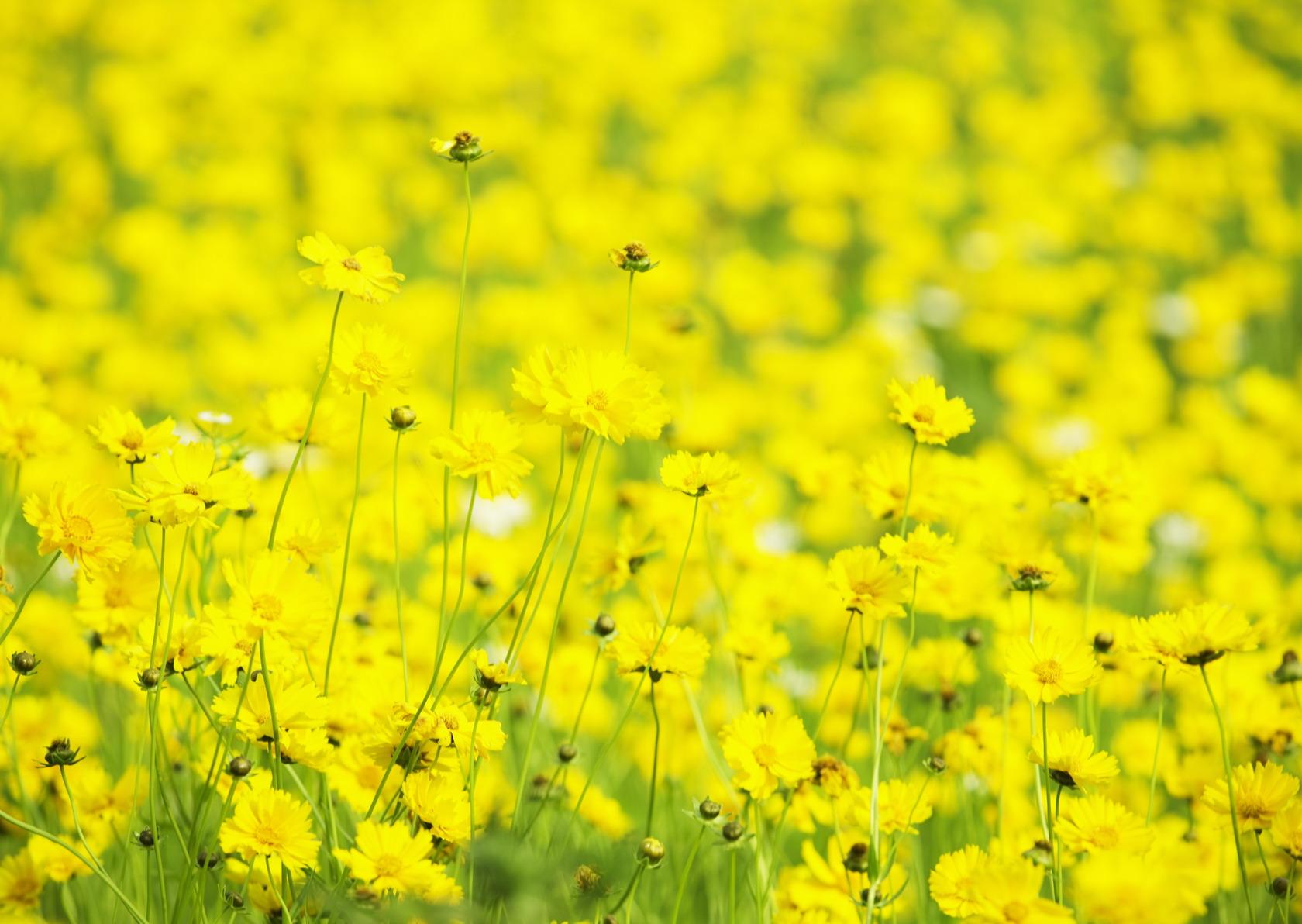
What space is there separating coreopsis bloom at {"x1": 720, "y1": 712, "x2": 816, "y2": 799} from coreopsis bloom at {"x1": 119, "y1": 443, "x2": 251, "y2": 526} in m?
0.49

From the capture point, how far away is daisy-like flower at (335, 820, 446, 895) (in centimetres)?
99

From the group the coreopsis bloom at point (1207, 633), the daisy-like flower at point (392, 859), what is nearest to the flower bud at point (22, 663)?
the daisy-like flower at point (392, 859)

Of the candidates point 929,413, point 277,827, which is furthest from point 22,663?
point 929,413

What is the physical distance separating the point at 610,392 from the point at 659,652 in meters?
0.27

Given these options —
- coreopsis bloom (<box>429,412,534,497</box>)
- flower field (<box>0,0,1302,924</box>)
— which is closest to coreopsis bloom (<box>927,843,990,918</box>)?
flower field (<box>0,0,1302,924</box>)

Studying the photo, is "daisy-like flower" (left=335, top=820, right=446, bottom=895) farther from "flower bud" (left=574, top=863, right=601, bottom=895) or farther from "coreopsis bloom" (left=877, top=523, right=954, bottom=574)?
"coreopsis bloom" (left=877, top=523, right=954, bottom=574)

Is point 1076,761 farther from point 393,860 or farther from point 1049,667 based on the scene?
point 393,860

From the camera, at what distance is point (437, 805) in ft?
3.46

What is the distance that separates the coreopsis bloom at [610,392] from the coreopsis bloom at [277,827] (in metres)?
0.40

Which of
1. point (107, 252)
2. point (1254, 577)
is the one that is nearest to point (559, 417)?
point (1254, 577)

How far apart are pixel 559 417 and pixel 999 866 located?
526 millimetres

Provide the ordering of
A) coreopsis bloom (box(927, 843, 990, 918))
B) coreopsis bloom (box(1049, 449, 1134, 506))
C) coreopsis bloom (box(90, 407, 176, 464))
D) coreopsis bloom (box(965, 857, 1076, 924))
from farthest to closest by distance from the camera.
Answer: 1. coreopsis bloom (box(1049, 449, 1134, 506))
2. coreopsis bloom (box(90, 407, 176, 464))
3. coreopsis bloom (box(927, 843, 990, 918))
4. coreopsis bloom (box(965, 857, 1076, 924))

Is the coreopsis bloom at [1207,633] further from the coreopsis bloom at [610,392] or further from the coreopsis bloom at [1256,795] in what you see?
the coreopsis bloom at [610,392]

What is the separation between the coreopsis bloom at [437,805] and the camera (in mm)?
1052
